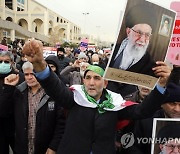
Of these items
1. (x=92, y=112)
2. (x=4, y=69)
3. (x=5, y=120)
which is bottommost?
(x=5, y=120)

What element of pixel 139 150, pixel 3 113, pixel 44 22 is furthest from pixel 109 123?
pixel 44 22

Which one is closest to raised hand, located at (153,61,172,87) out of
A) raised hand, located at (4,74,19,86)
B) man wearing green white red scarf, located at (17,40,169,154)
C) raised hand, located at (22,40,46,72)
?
man wearing green white red scarf, located at (17,40,169,154)

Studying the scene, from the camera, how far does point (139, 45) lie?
1846mm

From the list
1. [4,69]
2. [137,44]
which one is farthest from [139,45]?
[4,69]

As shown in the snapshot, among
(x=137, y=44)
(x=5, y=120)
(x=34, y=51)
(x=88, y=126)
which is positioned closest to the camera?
(x=34, y=51)

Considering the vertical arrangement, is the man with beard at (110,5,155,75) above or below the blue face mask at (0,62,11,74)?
above

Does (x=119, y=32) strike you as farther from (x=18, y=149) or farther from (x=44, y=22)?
(x=44, y=22)

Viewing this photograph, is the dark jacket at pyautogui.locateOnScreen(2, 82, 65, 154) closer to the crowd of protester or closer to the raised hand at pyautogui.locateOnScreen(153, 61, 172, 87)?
the crowd of protester

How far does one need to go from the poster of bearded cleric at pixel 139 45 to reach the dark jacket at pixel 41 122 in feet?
3.19

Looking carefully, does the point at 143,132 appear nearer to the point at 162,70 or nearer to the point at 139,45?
the point at 162,70

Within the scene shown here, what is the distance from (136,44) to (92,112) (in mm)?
663

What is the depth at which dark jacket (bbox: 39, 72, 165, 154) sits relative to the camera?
2135mm

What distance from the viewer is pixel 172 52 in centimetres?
217

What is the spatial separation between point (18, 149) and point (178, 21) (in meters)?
1.85
